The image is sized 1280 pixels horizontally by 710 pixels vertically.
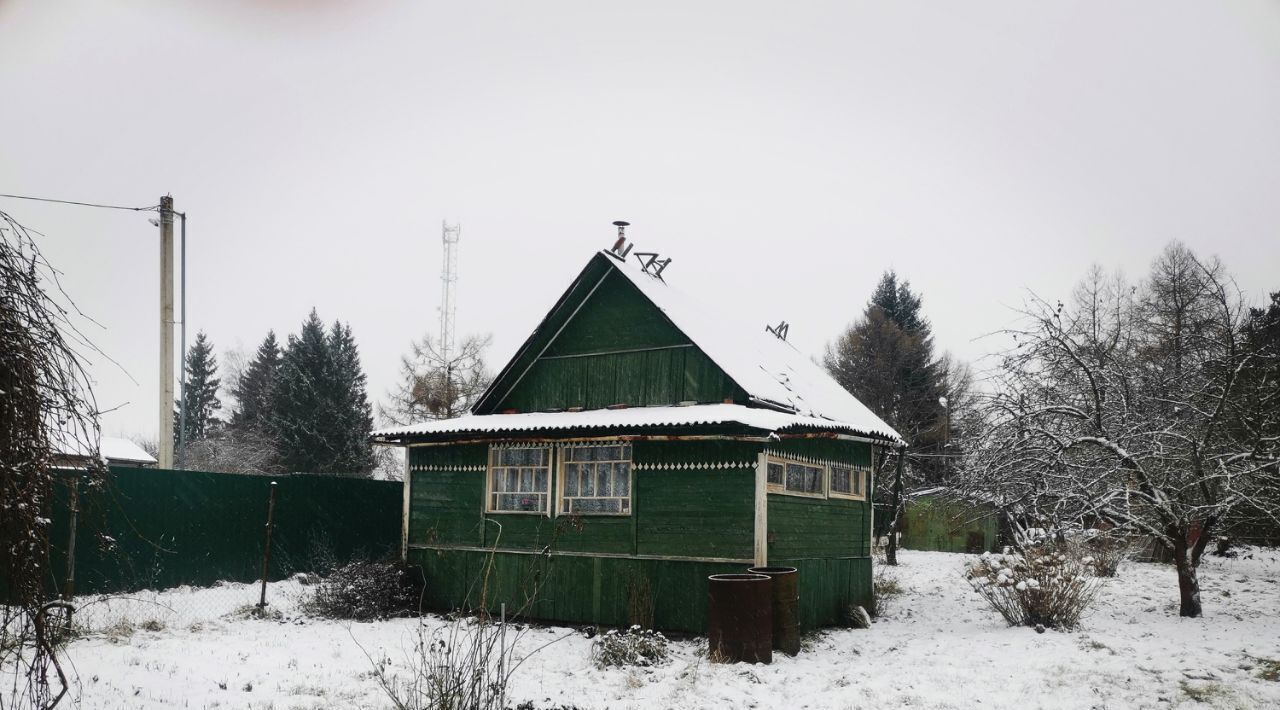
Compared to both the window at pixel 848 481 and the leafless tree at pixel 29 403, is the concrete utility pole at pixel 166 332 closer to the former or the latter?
the window at pixel 848 481

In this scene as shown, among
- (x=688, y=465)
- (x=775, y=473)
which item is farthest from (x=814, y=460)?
(x=688, y=465)

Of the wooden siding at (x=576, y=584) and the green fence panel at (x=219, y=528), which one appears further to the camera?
the green fence panel at (x=219, y=528)

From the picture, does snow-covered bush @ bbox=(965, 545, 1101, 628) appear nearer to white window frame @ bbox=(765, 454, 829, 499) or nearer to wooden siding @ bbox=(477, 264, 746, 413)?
white window frame @ bbox=(765, 454, 829, 499)

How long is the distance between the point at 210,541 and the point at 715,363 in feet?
30.8

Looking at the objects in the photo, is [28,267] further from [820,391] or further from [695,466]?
[820,391]

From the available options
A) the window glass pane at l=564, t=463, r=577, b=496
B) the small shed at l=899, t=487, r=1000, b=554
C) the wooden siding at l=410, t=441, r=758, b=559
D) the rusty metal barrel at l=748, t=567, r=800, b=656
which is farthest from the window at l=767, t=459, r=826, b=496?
the small shed at l=899, t=487, r=1000, b=554

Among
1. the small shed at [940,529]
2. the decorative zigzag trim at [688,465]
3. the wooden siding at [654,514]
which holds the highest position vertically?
the decorative zigzag trim at [688,465]

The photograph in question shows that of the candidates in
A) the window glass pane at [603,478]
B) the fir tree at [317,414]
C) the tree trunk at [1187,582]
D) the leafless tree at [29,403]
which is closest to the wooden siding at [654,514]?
the window glass pane at [603,478]

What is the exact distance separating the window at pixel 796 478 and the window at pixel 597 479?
6.81ft

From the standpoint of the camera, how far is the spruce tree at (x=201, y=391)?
167 ft

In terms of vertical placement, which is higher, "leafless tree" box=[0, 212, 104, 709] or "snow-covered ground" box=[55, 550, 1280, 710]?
"leafless tree" box=[0, 212, 104, 709]

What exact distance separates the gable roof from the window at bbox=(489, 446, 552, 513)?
528 millimetres

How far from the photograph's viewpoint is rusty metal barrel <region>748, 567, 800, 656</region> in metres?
11.1

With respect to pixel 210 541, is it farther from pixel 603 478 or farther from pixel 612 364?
pixel 612 364
